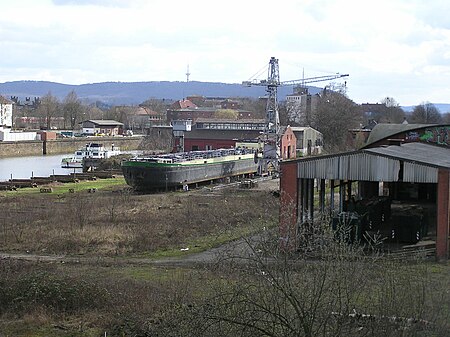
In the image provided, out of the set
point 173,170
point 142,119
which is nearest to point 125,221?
point 173,170

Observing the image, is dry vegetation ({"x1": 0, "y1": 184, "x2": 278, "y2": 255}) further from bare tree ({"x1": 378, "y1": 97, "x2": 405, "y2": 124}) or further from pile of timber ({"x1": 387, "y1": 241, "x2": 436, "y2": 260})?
bare tree ({"x1": 378, "y1": 97, "x2": 405, "y2": 124})

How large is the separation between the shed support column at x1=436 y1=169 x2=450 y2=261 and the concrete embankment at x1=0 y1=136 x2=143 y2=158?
75.2 metres

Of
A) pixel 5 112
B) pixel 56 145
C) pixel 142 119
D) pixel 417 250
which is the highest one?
pixel 5 112

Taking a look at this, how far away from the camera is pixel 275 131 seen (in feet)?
202

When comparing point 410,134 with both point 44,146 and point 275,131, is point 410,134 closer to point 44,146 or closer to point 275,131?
point 275,131

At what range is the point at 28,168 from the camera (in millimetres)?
73062

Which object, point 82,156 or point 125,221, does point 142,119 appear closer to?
point 82,156

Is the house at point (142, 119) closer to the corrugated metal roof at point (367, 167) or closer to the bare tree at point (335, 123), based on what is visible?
the bare tree at point (335, 123)

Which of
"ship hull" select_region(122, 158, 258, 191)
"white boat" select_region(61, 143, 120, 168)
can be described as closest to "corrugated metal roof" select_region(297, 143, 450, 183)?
"ship hull" select_region(122, 158, 258, 191)

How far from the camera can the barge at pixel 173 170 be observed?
159 ft

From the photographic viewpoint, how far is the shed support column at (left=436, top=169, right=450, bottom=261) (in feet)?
76.7

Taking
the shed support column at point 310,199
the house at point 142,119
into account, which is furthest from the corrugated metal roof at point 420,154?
the house at point 142,119

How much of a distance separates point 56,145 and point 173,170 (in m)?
58.4

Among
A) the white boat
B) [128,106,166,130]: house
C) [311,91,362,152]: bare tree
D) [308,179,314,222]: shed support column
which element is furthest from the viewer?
[128,106,166,130]: house
